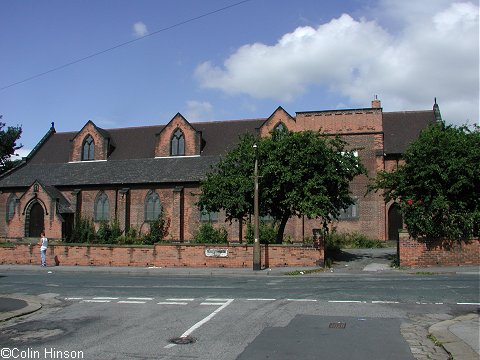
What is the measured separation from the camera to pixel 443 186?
22641 mm

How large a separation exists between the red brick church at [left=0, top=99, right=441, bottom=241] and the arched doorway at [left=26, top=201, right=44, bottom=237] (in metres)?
0.08

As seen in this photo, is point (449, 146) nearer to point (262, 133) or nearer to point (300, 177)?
point (300, 177)

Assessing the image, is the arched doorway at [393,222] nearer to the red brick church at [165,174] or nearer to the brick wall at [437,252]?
the red brick church at [165,174]

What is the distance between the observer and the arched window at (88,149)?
4651cm

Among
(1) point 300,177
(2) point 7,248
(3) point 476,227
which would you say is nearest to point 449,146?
(3) point 476,227

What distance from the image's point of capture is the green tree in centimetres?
2192

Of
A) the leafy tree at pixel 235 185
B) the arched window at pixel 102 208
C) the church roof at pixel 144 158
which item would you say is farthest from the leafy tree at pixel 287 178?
the arched window at pixel 102 208

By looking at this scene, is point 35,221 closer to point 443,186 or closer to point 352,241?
point 352,241

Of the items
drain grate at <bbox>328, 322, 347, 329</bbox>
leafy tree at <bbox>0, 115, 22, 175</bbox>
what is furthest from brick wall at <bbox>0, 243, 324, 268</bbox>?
leafy tree at <bbox>0, 115, 22, 175</bbox>

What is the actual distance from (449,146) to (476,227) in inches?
159

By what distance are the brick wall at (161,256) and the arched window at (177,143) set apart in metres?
17.3

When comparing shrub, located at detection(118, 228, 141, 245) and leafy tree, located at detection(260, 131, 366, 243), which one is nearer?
leafy tree, located at detection(260, 131, 366, 243)

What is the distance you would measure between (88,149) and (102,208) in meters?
7.39

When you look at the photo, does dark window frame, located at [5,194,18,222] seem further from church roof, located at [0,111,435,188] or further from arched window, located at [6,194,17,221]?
church roof, located at [0,111,435,188]
